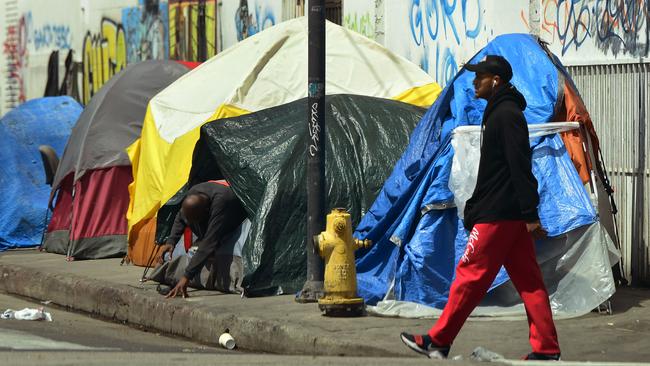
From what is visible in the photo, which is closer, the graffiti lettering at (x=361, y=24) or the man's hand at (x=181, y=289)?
the man's hand at (x=181, y=289)

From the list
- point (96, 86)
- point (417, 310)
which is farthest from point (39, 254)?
point (417, 310)

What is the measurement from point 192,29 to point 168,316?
7.71m

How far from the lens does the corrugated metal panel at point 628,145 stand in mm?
10312

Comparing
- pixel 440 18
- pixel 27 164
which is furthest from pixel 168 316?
pixel 27 164

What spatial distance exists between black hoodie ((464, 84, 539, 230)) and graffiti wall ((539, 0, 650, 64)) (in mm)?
3273

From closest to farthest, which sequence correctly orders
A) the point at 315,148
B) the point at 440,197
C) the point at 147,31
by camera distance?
the point at 440,197
the point at 315,148
the point at 147,31

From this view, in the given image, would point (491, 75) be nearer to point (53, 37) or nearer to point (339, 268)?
point (339, 268)

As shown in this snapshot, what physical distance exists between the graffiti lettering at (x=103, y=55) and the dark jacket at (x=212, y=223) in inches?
314

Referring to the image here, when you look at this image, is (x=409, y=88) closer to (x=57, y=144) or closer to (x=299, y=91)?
(x=299, y=91)

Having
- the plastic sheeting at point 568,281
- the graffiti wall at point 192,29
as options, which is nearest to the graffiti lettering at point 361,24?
the graffiti wall at point 192,29

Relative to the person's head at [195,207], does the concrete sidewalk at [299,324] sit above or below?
below

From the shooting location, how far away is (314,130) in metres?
9.98

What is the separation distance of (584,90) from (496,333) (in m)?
3.14

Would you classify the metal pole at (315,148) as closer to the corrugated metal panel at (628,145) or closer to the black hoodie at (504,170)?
the corrugated metal panel at (628,145)
